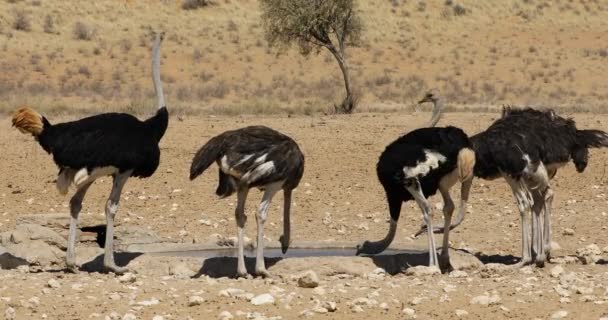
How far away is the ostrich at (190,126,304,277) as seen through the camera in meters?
9.62

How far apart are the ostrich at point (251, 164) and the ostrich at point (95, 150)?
24.1 inches

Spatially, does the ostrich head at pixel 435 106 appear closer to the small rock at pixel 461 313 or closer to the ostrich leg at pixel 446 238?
the ostrich leg at pixel 446 238

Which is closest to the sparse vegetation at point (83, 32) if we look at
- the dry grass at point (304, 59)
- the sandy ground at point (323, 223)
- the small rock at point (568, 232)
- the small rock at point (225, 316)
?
the dry grass at point (304, 59)

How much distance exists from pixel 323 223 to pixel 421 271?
170 inches

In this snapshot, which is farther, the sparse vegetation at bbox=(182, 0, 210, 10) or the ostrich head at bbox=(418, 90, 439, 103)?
the sparse vegetation at bbox=(182, 0, 210, 10)

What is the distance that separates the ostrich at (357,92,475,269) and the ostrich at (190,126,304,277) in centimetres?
90

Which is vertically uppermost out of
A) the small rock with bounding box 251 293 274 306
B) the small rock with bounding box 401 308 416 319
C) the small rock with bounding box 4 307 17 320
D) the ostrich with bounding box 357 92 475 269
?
the ostrich with bounding box 357 92 475 269

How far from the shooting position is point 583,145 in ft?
36.7

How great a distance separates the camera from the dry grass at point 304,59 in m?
34.6

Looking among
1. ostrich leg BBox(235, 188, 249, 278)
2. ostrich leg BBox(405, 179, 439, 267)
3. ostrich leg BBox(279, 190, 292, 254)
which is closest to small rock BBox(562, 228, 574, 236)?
ostrich leg BBox(405, 179, 439, 267)

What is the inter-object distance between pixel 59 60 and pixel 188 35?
6.87 m

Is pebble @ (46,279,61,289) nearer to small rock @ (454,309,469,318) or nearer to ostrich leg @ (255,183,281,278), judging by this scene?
ostrich leg @ (255,183,281,278)

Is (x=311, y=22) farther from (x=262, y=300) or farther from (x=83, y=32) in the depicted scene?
(x=262, y=300)

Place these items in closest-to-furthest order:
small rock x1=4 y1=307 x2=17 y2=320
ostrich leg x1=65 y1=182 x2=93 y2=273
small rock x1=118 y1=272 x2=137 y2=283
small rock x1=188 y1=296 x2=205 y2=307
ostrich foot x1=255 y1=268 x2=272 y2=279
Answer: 1. small rock x1=4 y1=307 x2=17 y2=320
2. small rock x1=188 y1=296 x2=205 y2=307
3. small rock x1=118 y1=272 x2=137 y2=283
4. ostrich foot x1=255 y1=268 x2=272 y2=279
5. ostrich leg x1=65 y1=182 x2=93 y2=273
